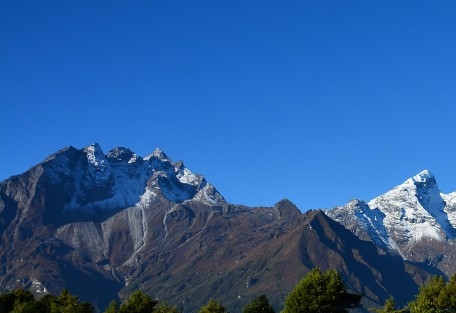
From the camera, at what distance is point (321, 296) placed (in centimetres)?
10712

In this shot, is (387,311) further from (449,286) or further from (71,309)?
(71,309)

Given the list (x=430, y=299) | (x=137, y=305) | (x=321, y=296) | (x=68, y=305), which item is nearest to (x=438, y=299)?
(x=430, y=299)

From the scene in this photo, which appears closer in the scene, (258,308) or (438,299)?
(438,299)

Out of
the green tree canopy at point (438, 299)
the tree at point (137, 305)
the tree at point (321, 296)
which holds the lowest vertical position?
the green tree canopy at point (438, 299)

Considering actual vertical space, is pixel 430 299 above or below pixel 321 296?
below

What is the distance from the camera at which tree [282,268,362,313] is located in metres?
107

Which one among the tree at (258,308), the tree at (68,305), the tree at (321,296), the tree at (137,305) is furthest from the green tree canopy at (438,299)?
the tree at (68,305)

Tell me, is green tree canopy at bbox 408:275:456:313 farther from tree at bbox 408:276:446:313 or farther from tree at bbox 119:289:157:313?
tree at bbox 119:289:157:313

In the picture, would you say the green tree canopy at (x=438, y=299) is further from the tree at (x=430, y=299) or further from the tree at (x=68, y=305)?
the tree at (x=68, y=305)

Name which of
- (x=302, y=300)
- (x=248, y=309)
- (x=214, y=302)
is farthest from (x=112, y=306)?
(x=302, y=300)

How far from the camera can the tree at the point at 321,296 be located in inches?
4222

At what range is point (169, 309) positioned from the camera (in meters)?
145

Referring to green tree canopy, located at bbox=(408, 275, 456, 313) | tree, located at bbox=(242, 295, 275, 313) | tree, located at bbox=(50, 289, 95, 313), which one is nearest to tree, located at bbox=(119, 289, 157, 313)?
tree, located at bbox=(50, 289, 95, 313)

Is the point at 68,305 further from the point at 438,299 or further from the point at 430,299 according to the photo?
the point at 438,299
